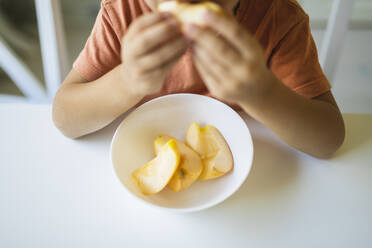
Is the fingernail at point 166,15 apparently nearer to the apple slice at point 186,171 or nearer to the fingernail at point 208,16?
the fingernail at point 208,16

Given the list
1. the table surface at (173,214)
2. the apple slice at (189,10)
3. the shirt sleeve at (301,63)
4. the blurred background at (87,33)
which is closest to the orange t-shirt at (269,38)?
the shirt sleeve at (301,63)

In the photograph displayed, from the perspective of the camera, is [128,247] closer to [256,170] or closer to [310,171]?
[256,170]

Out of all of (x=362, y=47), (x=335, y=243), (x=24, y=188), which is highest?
(x=24, y=188)

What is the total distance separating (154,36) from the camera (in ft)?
1.57

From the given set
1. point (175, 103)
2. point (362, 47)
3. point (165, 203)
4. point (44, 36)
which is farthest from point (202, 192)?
point (362, 47)

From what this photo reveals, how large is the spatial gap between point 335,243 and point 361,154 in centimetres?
24

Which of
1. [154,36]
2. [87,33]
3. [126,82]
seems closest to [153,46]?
[154,36]

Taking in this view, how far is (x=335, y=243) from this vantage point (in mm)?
591

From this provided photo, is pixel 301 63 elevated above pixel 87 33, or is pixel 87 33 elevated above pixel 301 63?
pixel 301 63

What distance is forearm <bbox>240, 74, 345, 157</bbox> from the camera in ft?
2.09

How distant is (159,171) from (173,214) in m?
0.09

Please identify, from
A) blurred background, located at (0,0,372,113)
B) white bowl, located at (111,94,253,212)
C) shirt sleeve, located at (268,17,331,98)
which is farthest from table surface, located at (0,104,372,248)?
blurred background, located at (0,0,372,113)

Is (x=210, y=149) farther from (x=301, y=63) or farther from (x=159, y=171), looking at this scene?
(x=301, y=63)

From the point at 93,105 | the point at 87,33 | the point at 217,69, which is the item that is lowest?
the point at 87,33
